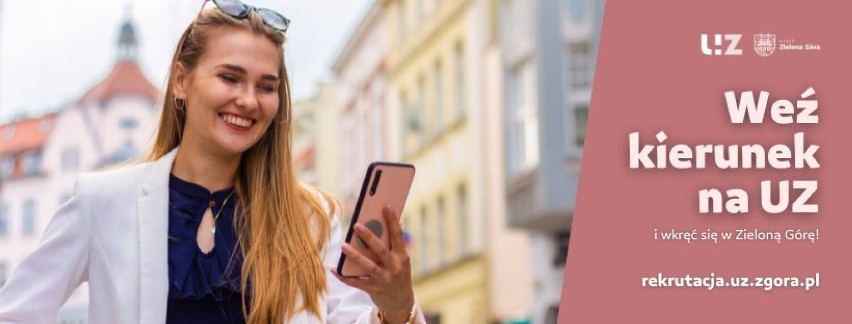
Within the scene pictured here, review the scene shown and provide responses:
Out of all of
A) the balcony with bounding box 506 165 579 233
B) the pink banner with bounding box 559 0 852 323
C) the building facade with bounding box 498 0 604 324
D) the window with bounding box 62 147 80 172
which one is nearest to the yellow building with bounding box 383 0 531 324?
the balcony with bounding box 506 165 579 233

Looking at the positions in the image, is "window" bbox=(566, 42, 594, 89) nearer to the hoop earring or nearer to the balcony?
the balcony

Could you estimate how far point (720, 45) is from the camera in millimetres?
15805

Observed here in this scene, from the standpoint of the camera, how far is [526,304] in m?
25.8

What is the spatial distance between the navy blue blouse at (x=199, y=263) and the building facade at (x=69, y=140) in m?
33.8

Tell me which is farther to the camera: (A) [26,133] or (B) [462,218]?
(A) [26,133]

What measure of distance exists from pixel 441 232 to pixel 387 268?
2861cm

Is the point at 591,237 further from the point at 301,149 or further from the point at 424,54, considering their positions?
the point at 301,149

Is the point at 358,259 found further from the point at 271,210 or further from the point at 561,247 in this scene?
the point at 561,247

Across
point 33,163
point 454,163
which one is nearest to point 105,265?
point 454,163

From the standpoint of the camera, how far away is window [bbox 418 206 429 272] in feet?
107

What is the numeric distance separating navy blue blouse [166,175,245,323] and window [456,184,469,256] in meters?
25.7

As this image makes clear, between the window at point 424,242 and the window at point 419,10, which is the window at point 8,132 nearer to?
the window at point 419,10

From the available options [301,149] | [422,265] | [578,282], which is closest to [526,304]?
[422,265]

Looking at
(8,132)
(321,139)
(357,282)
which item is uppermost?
(357,282)
